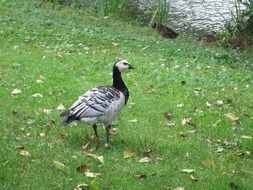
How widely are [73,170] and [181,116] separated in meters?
3.17

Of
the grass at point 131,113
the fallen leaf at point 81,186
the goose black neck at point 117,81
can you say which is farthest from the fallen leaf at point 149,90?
the fallen leaf at point 81,186

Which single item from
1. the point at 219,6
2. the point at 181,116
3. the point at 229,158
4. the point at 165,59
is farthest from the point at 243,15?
the point at 229,158

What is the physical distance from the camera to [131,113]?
9.37 m

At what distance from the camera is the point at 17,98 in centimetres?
961

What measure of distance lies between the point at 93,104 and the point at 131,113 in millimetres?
2108

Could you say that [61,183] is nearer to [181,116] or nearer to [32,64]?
[181,116]

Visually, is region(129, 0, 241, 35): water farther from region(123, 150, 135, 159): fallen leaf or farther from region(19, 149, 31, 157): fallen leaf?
region(19, 149, 31, 157): fallen leaf

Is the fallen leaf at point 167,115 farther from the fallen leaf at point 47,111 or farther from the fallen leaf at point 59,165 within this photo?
the fallen leaf at point 59,165

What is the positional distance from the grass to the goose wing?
0.51m

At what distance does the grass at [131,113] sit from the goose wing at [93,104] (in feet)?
1.68

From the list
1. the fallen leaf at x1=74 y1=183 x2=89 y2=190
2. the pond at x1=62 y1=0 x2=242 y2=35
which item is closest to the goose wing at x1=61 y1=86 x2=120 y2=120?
the fallen leaf at x1=74 y1=183 x2=89 y2=190

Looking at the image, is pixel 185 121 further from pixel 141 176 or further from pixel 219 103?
pixel 141 176

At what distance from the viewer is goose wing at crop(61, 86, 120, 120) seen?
721 cm

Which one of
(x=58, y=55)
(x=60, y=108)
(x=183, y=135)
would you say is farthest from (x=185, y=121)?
(x=58, y=55)
